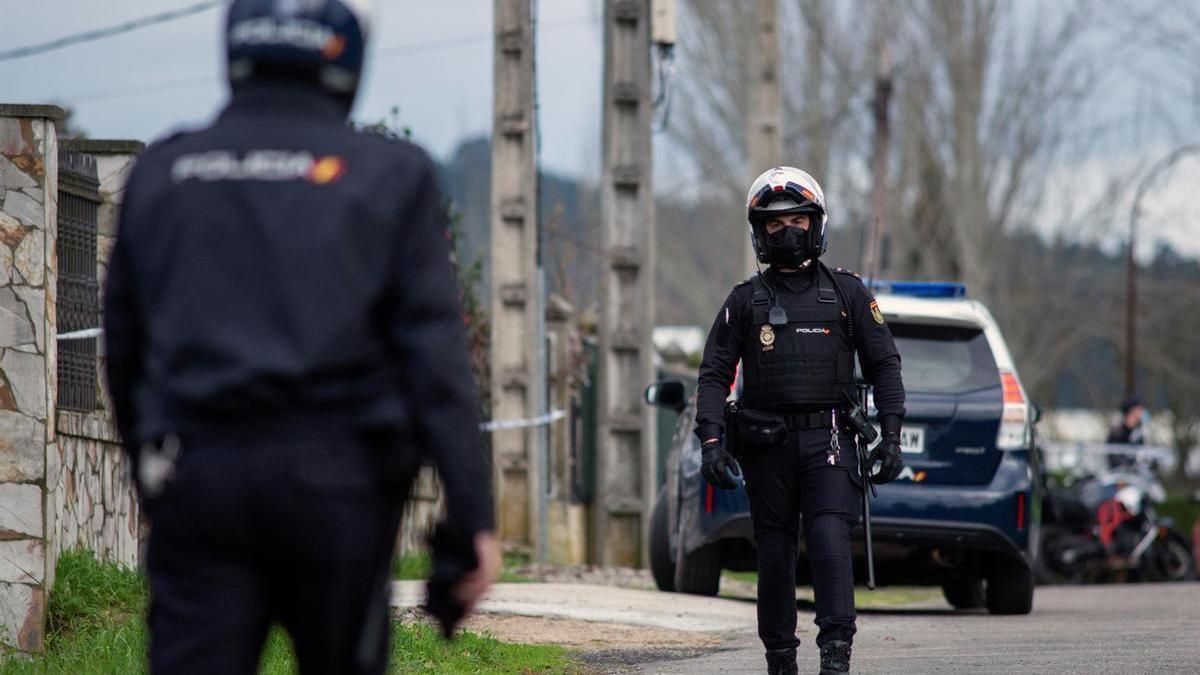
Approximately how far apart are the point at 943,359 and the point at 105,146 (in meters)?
4.34

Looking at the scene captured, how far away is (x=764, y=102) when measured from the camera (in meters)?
20.3

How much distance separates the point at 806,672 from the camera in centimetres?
812

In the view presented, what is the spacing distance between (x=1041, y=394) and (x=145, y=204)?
45.8 m

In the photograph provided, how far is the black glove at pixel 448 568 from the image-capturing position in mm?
3426

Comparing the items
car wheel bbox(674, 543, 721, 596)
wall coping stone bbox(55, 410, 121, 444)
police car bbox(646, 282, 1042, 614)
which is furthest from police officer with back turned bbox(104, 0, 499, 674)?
car wheel bbox(674, 543, 721, 596)

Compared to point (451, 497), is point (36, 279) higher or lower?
higher

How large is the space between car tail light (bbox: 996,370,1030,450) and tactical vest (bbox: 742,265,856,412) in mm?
3558

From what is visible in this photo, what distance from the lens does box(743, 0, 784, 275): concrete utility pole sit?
20064 millimetres

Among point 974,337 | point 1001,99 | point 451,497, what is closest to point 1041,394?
point 1001,99

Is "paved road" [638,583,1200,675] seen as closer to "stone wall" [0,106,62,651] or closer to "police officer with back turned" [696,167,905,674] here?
"police officer with back turned" [696,167,905,674]

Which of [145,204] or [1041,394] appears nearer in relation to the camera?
[145,204]

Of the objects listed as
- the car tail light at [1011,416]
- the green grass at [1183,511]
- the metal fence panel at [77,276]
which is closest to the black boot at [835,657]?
the metal fence panel at [77,276]

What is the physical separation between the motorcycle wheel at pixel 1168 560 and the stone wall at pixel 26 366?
14.6 m

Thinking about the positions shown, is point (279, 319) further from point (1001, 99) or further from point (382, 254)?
point (1001, 99)
